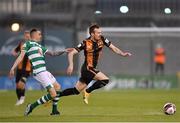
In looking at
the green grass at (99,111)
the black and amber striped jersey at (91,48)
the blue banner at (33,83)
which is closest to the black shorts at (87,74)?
the black and amber striped jersey at (91,48)

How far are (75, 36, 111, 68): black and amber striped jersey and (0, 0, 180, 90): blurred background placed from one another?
560 inches

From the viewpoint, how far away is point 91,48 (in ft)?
63.2

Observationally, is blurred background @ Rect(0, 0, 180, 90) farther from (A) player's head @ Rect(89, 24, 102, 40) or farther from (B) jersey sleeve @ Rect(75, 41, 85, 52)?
(A) player's head @ Rect(89, 24, 102, 40)

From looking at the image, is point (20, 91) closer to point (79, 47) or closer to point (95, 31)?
point (79, 47)

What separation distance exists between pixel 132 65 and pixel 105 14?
3418 millimetres

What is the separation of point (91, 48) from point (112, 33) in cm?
→ 1851

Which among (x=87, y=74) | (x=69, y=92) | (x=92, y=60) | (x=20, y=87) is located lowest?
(x=20, y=87)

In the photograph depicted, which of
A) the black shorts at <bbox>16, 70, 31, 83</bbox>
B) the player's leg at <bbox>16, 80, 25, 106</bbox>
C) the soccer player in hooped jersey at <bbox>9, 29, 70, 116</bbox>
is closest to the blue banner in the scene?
the black shorts at <bbox>16, 70, 31, 83</bbox>

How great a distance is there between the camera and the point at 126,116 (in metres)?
17.1

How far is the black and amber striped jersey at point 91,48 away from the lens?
751 inches

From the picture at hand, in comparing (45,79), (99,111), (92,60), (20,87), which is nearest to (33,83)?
(20,87)

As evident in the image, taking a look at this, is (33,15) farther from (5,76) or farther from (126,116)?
(126,116)

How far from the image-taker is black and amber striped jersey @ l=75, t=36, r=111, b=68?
751 inches

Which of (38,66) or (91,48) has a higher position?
(91,48)
